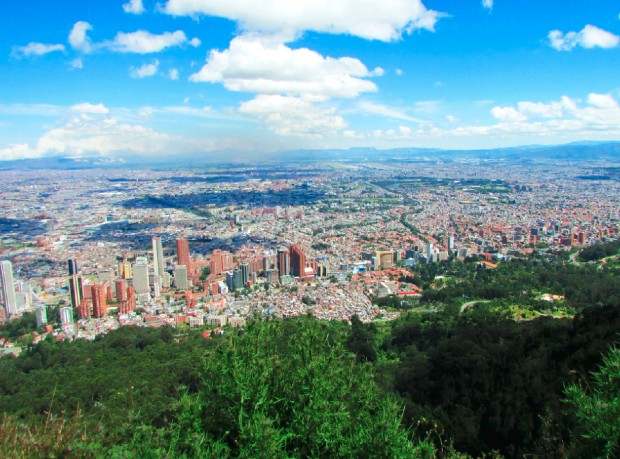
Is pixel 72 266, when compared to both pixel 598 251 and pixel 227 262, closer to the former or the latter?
pixel 227 262

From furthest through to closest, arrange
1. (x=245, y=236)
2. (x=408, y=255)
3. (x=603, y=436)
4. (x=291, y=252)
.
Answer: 1. (x=245, y=236)
2. (x=408, y=255)
3. (x=291, y=252)
4. (x=603, y=436)

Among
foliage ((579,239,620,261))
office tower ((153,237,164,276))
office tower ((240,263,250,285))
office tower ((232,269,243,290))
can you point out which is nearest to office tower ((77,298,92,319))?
office tower ((153,237,164,276))

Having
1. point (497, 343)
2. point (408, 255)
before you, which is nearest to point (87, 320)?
point (497, 343)

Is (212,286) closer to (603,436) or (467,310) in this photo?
(467,310)

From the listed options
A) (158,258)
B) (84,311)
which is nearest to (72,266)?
(158,258)

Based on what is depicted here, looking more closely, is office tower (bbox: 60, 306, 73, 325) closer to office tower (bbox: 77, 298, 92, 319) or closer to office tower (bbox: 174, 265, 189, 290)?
office tower (bbox: 77, 298, 92, 319)
